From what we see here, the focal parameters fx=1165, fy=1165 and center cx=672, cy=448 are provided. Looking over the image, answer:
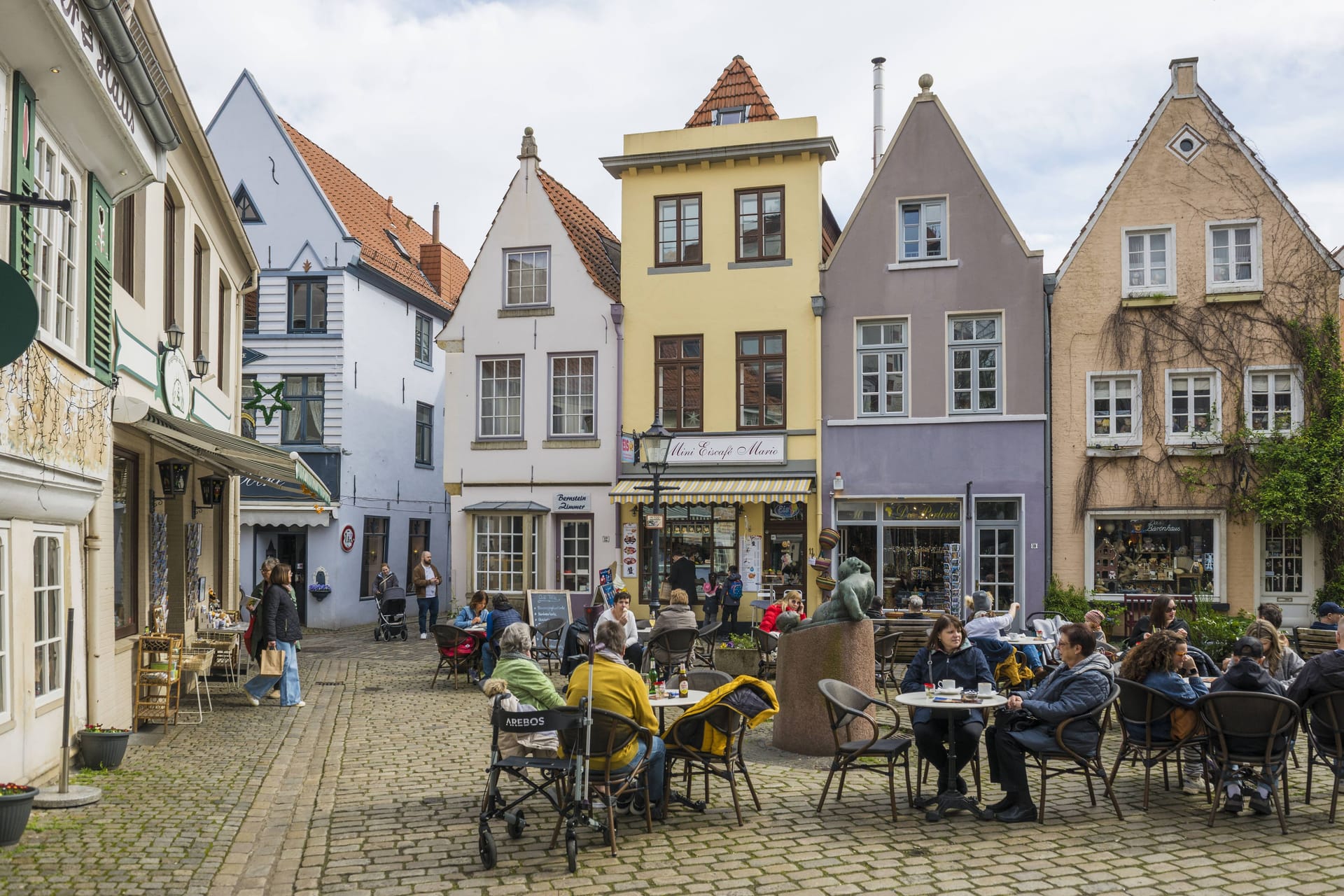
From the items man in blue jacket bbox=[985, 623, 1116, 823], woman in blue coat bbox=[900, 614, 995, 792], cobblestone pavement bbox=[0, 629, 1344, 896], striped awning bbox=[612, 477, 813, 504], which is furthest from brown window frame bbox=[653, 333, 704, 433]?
man in blue jacket bbox=[985, 623, 1116, 823]

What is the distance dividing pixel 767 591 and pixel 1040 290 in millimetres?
7135

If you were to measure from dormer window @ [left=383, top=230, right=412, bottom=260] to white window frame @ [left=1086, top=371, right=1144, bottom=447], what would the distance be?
1680cm

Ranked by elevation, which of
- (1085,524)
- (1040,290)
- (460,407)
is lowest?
(1085,524)

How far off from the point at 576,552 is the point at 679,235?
6.42 m

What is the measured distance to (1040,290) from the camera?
66.2ft

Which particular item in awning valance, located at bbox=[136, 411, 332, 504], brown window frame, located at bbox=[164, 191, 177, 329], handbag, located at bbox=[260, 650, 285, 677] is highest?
brown window frame, located at bbox=[164, 191, 177, 329]

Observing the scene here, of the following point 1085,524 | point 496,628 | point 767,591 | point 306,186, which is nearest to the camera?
point 496,628

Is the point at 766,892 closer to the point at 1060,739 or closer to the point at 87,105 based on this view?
the point at 1060,739

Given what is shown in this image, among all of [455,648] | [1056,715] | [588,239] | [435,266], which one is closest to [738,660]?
[455,648]

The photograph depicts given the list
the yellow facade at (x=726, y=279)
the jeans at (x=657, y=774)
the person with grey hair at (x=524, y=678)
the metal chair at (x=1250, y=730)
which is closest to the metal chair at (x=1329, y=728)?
the metal chair at (x=1250, y=730)

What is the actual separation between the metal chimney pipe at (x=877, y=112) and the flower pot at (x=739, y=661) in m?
13.3

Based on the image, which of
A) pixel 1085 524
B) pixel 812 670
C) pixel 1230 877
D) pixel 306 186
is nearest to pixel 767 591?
pixel 1085 524

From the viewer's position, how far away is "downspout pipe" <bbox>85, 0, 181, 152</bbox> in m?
8.14

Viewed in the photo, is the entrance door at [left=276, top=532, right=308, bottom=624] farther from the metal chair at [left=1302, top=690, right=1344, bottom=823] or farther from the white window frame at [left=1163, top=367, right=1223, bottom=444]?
the metal chair at [left=1302, top=690, right=1344, bottom=823]
